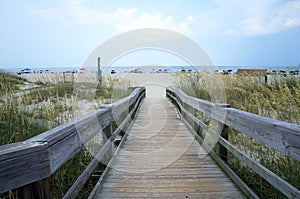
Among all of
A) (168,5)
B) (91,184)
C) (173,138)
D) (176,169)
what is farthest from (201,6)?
(91,184)

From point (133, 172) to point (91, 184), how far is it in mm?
559

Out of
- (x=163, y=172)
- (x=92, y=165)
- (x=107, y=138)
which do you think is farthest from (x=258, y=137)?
(x=107, y=138)

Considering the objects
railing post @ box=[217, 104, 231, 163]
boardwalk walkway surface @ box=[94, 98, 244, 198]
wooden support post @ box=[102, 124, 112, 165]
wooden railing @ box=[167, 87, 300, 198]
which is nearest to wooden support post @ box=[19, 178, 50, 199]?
boardwalk walkway surface @ box=[94, 98, 244, 198]

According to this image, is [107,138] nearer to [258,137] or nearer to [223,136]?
[223,136]

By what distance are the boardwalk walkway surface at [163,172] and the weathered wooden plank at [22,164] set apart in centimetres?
140

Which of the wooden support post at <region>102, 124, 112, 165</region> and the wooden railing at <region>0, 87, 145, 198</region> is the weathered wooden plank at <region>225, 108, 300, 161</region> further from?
the wooden support post at <region>102, 124, 112, 165</region>

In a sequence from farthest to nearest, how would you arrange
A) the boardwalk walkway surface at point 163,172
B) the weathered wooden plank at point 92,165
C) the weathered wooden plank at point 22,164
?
the boardwalk walkway surface at point 163,172
the weathered wooden plank at point 92,165
the weathered wooden plank at point 22,164

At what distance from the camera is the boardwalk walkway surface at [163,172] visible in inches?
109

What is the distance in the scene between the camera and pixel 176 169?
347 centimetres

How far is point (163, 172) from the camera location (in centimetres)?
337

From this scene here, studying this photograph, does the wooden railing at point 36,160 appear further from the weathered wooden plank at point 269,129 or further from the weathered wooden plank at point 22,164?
the weathered wooden plank at point 269,129

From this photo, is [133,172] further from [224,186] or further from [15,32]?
[15,32]

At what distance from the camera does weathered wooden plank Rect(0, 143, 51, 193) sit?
46.0 inches

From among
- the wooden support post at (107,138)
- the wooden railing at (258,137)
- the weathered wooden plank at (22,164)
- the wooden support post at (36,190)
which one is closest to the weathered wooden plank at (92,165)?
the wooden support post at (107,138)
